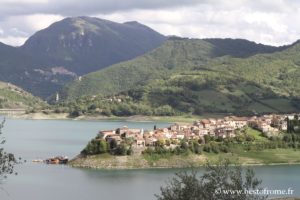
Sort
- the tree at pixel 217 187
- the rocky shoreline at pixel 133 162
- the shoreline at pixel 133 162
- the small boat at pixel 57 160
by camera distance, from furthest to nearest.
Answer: the small boat at pixel 57 160 < the rocky shoreline at pixel 133 162 < the shoreline at pixel 133 162 < the tree at pixel 217 187

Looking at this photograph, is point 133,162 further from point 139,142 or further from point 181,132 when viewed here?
point 181,132

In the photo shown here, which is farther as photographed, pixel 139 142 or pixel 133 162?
pixel 139 142

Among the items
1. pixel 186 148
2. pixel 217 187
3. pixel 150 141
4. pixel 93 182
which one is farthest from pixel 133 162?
pixel 217 187

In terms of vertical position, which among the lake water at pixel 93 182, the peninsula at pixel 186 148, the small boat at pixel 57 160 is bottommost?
the lake water at pixel 93 182

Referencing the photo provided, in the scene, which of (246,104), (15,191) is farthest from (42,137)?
(246,104)

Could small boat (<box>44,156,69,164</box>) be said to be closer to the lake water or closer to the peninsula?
the peninsula

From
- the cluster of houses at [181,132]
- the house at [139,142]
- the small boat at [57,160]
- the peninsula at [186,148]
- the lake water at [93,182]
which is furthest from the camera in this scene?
the cluster of houses at [181,132]

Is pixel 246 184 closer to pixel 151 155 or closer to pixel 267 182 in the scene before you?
pixel 267 182

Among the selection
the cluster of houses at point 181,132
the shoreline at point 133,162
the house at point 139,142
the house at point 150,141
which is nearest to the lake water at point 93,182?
the shoreline at point 133,162

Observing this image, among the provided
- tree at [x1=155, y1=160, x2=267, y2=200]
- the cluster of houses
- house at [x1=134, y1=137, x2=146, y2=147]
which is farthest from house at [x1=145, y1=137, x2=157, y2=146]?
tree at [x1=155, y1=160, x2=267, y2=200]

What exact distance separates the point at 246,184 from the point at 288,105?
17609 cm

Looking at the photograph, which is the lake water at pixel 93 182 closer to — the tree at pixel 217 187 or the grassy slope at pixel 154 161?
the grassy slope at pixel 154 161

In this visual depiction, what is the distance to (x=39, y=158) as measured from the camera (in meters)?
83.6

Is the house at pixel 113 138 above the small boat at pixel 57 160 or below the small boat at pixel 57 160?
above
